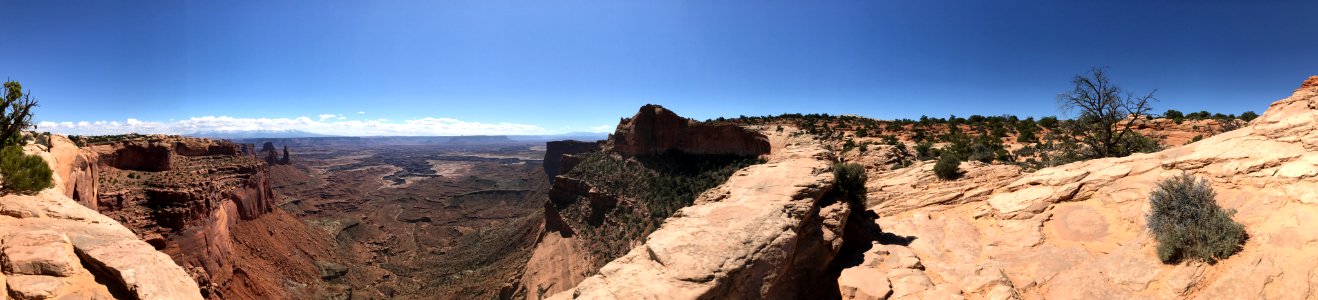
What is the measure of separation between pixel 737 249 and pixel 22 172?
13792mm

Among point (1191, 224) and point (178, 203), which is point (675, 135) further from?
point (178, 203)

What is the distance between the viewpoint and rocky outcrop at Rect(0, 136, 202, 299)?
527 centimetres

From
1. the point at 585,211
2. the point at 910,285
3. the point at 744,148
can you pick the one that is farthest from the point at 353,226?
the point at 910,285

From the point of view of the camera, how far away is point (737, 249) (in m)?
8.55

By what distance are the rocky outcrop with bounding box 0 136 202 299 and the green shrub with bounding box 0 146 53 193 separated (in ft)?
1.52

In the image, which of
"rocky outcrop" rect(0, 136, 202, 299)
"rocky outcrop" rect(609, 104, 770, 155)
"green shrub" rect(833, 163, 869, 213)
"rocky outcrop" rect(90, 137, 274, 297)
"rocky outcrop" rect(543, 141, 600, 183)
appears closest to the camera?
"rocky outcrop" rect(0, 136, 202, 299)

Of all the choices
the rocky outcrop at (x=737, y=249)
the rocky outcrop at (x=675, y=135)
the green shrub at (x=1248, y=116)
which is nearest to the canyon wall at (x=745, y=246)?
the rocky outcrop at (x=737, y=249)

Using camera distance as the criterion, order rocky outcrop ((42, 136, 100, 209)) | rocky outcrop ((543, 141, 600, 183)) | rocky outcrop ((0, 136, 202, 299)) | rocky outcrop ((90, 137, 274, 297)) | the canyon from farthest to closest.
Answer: rocky outcrop ((543, 141, 600, 183)) → rocky outcrop ((90, 137, 274, 297)) → rocky outcrop ((42, 136, 100, 209)) → the canyon → rocky outcrop ((0, 136, 202, 299))

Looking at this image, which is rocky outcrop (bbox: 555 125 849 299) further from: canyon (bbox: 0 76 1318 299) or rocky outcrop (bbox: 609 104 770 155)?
rocky outcrop (bbox: 609 104 770 155)

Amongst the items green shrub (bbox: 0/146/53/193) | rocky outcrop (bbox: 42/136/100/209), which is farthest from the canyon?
green shrub (bbox: 0/146/53/193)

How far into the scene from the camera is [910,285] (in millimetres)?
8938

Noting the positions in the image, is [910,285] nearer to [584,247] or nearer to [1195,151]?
[1195,151]

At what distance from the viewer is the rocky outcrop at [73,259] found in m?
5.27

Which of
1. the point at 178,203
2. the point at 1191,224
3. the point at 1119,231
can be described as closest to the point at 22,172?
the point at 1191,224
